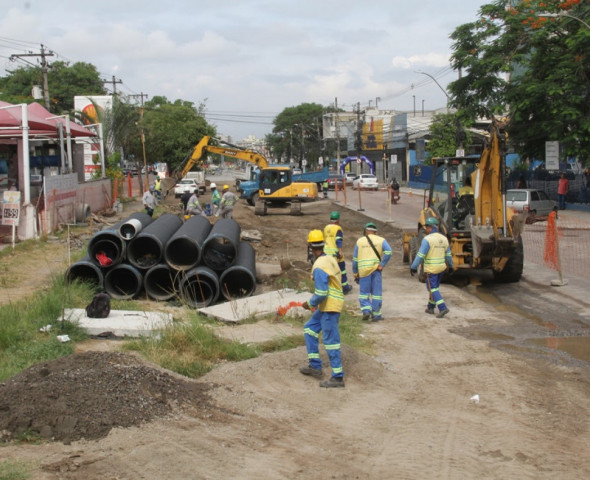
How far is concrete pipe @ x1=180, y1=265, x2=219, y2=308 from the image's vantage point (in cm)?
1290

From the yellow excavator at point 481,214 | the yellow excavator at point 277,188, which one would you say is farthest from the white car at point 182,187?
the yellow excavator at point 481,214

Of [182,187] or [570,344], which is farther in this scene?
[182,187]

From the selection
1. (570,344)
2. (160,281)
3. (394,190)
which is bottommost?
(570,344)

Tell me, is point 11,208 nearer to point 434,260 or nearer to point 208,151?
point 434,260

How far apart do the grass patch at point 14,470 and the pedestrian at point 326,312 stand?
349cm

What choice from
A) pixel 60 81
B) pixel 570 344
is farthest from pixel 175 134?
pixel 570 344

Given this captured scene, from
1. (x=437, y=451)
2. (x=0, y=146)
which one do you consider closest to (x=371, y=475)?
(x=437, y=451)

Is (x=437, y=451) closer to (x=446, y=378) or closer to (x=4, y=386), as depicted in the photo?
(x=446, y=378)

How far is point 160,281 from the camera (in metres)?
13.6

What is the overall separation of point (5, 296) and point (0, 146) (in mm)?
20859

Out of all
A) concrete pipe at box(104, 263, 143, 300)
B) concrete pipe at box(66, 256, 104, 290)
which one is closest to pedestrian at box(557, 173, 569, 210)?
concrete pipe at box(104, 263, 143, 300)

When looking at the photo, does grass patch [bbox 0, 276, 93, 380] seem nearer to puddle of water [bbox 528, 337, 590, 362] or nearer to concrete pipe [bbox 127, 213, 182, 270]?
concrete pipe [bbox 127, 213, 182, 270]

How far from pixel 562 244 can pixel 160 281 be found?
1367 centimetres

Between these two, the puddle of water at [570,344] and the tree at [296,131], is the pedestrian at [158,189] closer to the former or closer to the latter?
the puddle of water at [570,344]
